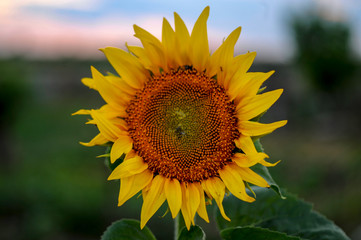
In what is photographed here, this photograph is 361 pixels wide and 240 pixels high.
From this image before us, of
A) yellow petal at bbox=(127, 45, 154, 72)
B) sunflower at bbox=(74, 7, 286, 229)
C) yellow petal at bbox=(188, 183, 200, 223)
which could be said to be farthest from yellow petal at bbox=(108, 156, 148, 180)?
yellow petal at bbox=(127, 45, 154, 72)

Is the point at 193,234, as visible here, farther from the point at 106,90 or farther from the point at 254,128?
the point at 106,90

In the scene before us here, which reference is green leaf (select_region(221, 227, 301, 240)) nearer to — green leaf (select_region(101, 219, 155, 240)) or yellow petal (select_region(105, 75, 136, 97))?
green leaf (select_region(101, 219, 155, 240))

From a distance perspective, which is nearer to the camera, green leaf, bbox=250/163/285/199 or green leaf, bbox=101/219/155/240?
green leaf, bbox=250/163/285/199

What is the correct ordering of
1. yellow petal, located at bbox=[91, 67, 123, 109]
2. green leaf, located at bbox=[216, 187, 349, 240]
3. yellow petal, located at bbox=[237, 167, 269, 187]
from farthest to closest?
green leaf, located at bbox=[216, 187, 349, 240], yellow petal, located at bbox=[91, 67, 123, 109], yellow petal, located at bbox=[237, 167, 269, 187]

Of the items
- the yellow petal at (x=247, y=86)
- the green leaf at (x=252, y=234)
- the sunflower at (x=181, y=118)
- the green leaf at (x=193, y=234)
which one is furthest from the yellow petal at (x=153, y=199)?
the yellow petal at (x=247, y=86)

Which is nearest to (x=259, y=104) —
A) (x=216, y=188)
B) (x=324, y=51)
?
(x=216, y=188)
